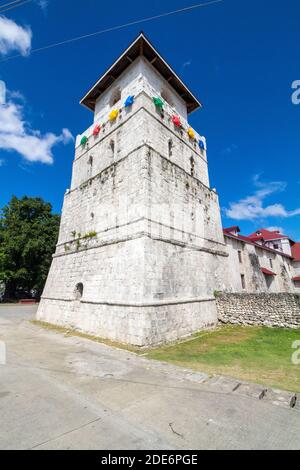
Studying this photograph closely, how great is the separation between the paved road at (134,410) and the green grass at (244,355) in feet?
3.21

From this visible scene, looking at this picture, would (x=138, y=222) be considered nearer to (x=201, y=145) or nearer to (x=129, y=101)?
(x=129, y=101)

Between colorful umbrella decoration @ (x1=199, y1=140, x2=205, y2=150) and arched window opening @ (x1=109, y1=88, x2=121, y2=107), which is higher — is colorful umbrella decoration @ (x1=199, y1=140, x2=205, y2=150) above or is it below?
below

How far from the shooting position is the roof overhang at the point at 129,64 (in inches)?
588

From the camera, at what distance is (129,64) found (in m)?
16.0

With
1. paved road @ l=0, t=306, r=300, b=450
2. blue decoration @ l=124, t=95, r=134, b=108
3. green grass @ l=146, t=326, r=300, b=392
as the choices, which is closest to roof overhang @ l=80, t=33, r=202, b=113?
blue decoration @ l=124, t=95, r=134, b=108

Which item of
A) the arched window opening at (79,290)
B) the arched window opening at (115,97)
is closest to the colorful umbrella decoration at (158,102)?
the arched window opening at (115,97)

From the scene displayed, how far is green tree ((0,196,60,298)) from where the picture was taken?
92.5 ft

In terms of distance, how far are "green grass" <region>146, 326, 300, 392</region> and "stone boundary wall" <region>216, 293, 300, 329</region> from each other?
2.48 feet

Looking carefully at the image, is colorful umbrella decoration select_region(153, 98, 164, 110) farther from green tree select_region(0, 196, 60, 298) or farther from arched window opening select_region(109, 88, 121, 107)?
green tree select_region(0, 196, 60, 298)

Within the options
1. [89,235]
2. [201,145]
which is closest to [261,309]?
[89,235]

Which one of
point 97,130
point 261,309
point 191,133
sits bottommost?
point 261,309

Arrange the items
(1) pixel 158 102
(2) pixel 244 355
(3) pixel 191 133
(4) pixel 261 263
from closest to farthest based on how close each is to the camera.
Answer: (2) pixel 244 355, (1) pixel 158 102, (3) pixel 191 133, (4) pixel 261 263

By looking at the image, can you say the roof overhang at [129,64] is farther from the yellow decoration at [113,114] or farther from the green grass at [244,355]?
the green grass at [244,355]

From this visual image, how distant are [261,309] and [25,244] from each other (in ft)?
92.2
